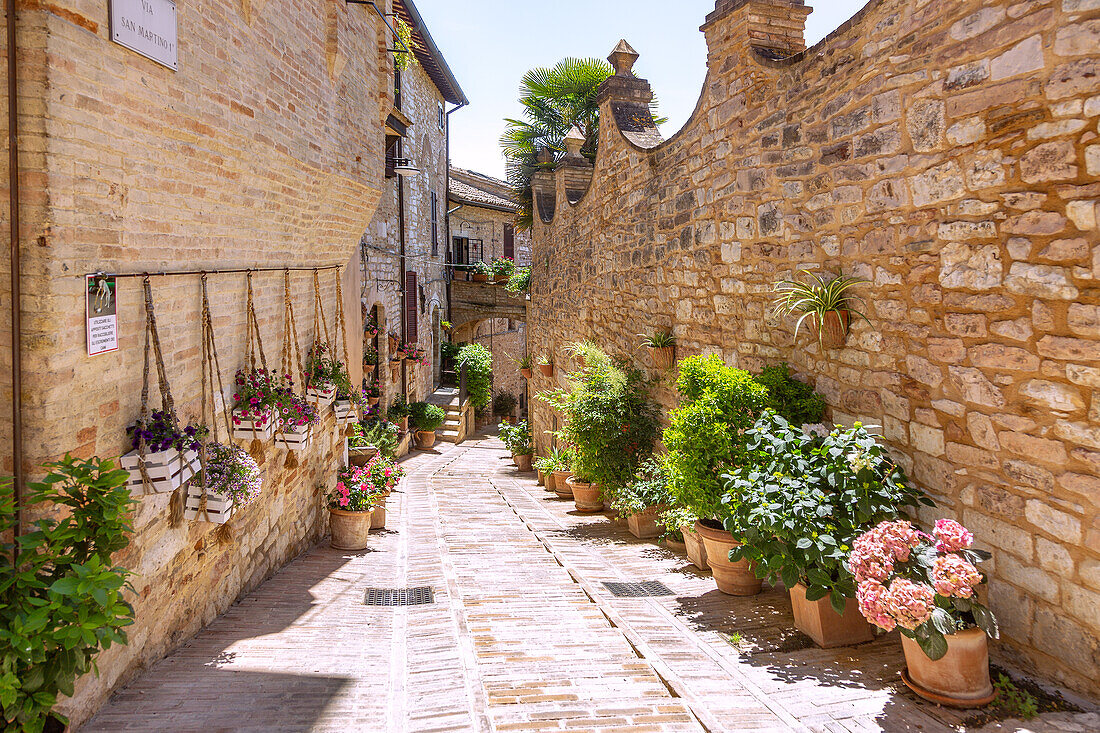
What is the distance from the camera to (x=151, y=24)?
11.6ft

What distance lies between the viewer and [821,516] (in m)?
3.55

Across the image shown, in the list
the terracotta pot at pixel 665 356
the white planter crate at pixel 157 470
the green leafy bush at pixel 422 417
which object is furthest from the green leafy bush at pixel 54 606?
the green leafy bush at pixel 422 417

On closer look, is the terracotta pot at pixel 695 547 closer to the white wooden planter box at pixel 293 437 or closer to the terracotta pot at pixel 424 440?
the white wooden planter box at pixel 293 437

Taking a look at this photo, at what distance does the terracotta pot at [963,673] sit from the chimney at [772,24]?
4431mm

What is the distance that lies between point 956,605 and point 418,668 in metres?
2.66

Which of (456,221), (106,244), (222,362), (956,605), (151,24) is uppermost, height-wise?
(456,221)

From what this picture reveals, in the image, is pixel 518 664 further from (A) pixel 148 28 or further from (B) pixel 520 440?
(B) pixel 520 440

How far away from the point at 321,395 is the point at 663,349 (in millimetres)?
3433

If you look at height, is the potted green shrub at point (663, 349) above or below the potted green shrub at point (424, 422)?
above

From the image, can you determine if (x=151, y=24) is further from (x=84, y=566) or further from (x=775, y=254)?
(x=775, y=254)

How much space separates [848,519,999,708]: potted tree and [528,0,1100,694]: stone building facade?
1.19 ft

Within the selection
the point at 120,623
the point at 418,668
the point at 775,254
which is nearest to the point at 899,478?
the point at 775,254

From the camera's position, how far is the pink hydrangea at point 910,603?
2.88 m

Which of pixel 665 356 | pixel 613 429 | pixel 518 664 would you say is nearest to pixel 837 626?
pixel 518 664
